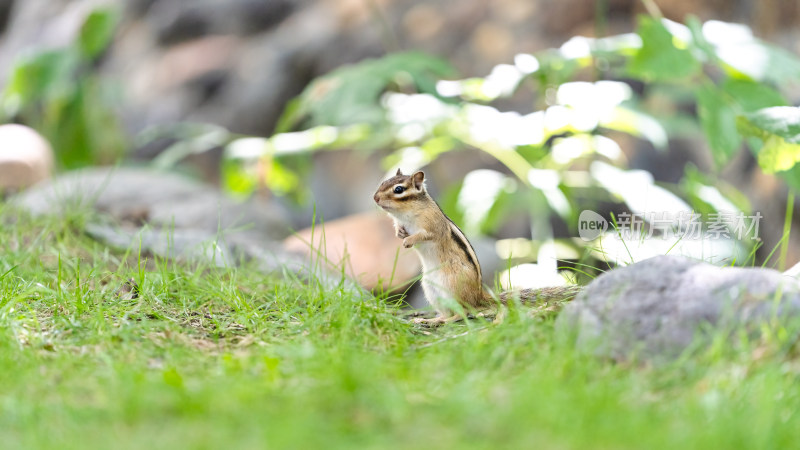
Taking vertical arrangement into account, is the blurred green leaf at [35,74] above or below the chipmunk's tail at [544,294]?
above

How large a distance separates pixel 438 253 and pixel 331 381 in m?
1.14

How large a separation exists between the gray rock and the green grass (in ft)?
0.20

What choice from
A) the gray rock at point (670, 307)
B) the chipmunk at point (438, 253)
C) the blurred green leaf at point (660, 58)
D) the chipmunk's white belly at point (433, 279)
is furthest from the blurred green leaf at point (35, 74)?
the gray rock at point (670, 307)

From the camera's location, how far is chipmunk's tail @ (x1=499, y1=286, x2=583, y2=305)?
9.08 feet

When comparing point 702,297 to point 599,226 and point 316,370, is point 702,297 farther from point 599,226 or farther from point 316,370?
point 599,226

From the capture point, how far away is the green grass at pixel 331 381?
1.61 meters

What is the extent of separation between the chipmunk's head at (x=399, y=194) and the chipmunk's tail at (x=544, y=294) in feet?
1.65

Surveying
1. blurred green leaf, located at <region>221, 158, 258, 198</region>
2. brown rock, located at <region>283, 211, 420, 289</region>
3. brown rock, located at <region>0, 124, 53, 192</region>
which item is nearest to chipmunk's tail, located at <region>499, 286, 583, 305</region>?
brown rock, located at <region>283, 211, 420, 289</region>

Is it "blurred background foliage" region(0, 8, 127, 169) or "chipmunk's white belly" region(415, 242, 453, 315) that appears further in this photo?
"blurred background foliage" region(0, 8, 127, 169)

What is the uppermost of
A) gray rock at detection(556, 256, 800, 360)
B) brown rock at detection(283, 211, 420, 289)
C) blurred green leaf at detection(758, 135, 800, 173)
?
blurred green leaf at detection(758, 135, 800, 173)

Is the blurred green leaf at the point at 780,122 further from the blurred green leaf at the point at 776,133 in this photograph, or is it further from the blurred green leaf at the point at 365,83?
the blurred green leaf at the point at 365,83

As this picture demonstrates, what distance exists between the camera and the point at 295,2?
8.80 meters

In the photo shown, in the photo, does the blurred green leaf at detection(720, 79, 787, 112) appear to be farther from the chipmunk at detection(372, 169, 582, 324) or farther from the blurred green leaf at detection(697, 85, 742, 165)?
the chipmunk at detection(372, 169, 582, 324)

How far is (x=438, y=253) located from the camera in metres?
2.92
